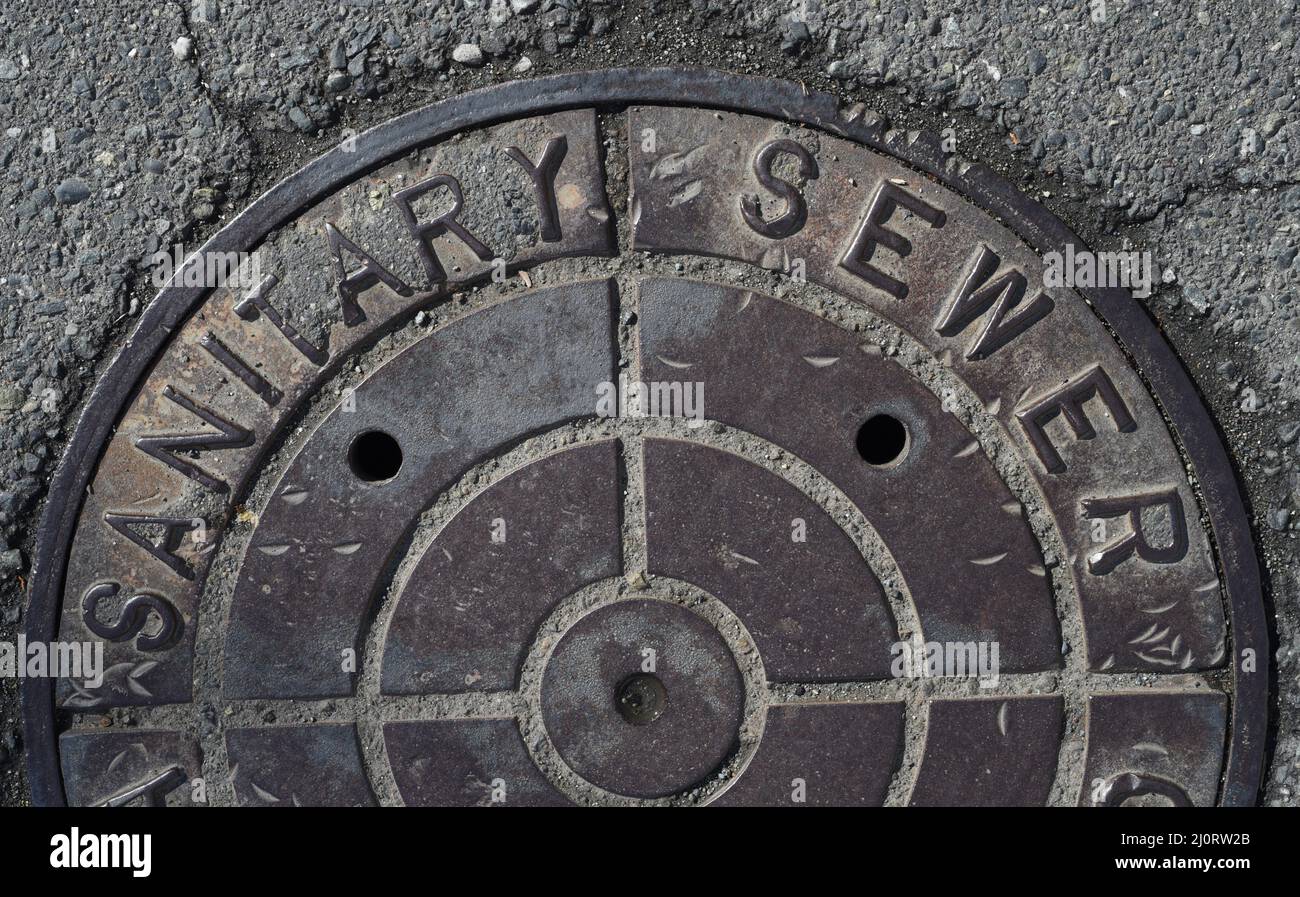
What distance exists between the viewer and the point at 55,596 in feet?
6.74

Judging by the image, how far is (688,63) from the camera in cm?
205

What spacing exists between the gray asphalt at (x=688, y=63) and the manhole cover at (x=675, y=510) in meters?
0.09

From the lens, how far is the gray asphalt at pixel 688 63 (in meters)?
2.06

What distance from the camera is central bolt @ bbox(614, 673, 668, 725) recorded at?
6.59ft

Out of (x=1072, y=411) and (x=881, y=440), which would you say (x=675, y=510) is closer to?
(x=881, y=440)

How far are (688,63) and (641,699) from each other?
1257mm

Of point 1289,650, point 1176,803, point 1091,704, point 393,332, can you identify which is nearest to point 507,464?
point 393,332

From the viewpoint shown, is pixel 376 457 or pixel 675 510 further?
pixel 376 457

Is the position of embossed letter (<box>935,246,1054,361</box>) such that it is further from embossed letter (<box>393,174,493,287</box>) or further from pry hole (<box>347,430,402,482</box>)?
pry hole (<box>347,430,402,482</box>)

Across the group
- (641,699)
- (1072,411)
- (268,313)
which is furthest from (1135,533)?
(268,313)

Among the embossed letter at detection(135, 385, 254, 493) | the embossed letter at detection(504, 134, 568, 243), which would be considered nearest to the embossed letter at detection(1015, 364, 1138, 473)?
the embossed letter at detection(504, 134, 568, 243)

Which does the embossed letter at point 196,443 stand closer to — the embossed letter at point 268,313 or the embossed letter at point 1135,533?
the embossed letter at point 268,313
